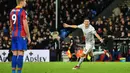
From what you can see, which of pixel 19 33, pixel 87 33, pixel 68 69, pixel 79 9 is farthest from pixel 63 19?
pixel 19 33

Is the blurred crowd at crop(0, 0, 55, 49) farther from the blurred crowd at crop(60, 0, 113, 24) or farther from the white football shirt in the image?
the white football shirt

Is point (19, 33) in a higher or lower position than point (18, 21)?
lower

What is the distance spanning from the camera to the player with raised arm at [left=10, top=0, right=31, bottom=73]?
1041cm

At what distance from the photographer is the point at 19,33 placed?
34.5 ft

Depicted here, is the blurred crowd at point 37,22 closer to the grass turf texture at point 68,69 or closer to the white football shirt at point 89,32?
the grass turf texture at point 68,69

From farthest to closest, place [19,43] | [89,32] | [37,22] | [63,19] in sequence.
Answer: [63,19] → [37,22] → [89,32] → [19,43]

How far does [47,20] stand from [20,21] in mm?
20931

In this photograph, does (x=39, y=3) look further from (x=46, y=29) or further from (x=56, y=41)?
(x=56, y=41)

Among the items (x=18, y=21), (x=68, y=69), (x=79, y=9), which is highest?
(x=79, y=9)

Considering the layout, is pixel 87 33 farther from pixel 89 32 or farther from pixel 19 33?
pixel 19 33

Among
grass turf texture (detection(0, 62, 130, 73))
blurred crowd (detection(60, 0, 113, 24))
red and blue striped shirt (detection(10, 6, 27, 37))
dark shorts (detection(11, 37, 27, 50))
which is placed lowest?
grass turf texture (detection(0, 62, 130, 73))

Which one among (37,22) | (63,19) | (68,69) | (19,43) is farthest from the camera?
(63,19)

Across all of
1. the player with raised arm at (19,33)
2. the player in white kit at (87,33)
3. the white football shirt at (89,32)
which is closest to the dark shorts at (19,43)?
the player with raised arm at (19,33)

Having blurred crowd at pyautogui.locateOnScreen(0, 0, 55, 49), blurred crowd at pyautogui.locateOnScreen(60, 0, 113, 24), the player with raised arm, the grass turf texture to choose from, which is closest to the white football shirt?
the grass turf texture
